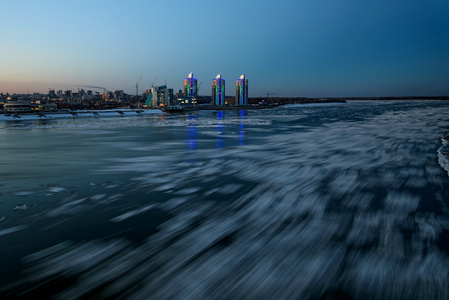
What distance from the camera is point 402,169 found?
1010cm

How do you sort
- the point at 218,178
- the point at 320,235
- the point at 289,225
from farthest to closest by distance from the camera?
the point at 218,178 → the point at 289,225 → the point at 320,235

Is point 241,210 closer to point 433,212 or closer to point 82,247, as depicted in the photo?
point 82,247

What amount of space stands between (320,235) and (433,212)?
114 inches

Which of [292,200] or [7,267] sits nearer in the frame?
[7,267]

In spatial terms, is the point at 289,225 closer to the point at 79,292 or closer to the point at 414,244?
the point at 414,244

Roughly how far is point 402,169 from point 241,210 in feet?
23.4

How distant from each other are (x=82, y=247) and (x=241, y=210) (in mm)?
3111

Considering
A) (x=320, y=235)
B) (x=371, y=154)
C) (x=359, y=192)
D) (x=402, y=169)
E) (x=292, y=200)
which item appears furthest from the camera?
(x=371, y=154)

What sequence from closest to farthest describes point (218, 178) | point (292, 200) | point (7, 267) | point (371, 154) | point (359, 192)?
point (7, 267) < point (292, 200) < point (359, 192) < point (218, 178) < point (371, 154)

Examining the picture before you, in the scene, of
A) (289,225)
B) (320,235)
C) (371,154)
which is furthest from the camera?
(371,154)

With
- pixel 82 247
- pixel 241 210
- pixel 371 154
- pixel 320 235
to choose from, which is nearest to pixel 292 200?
pixel 241 210

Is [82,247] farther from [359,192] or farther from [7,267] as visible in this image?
[359,192]

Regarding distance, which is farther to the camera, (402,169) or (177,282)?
(402,169)

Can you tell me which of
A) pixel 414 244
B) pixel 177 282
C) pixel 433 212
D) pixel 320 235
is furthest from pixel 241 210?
pixel 433 212
